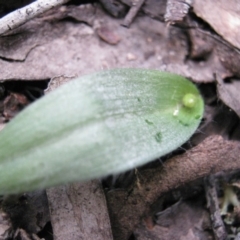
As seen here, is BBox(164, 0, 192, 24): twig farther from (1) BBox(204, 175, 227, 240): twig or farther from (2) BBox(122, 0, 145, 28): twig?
(1) BBox(204, 175, 227, 240): twig

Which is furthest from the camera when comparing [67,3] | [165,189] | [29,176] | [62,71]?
[67,3]

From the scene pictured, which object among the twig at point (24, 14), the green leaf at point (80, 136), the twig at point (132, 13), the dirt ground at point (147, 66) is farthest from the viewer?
the twig at point (132, 13)

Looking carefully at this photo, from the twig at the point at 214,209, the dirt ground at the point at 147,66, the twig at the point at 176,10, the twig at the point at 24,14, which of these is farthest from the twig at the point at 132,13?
the twig at the point at 214,209

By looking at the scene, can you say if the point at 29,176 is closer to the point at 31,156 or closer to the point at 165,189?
the point at 31,156

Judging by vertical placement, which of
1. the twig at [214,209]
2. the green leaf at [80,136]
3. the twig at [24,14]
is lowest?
the twig at [214,209]

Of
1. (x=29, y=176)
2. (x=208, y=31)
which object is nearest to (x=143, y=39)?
(x=208, y=31)

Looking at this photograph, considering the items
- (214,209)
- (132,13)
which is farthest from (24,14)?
(214,209)

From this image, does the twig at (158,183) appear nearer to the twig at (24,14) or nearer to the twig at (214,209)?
the twig at (214,209)

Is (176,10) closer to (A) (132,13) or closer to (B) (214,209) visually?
(A) (132,13)
